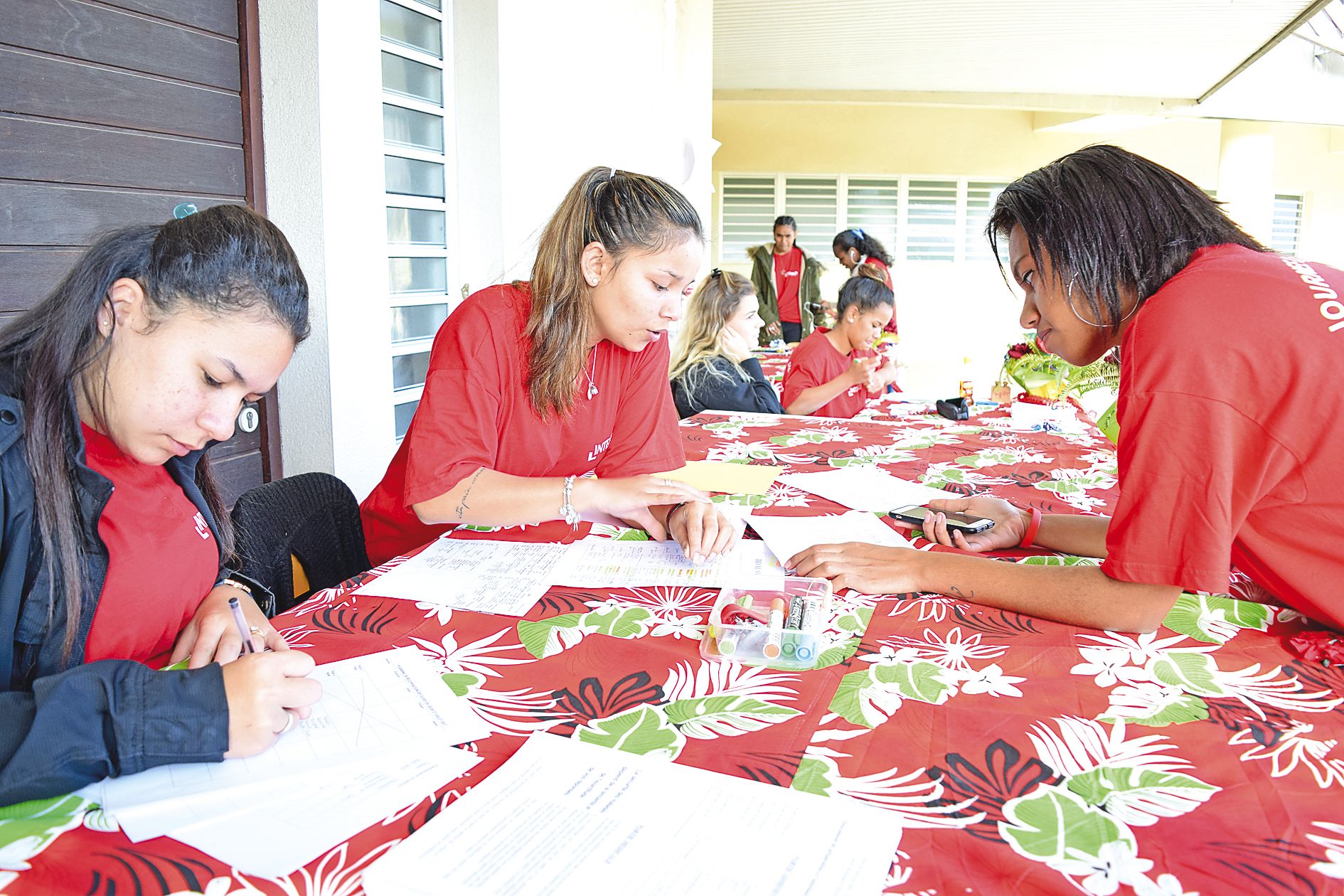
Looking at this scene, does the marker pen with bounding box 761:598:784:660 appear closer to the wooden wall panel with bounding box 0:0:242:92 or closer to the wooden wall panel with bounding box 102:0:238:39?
the wooden wall panel with bounding box 0:0:242:92

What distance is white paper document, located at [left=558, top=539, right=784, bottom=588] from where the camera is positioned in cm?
140

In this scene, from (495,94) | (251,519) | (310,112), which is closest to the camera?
(251,519)

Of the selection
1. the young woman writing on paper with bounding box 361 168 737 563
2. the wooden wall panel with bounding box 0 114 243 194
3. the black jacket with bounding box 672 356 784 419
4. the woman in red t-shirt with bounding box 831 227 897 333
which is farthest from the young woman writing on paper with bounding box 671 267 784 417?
the woman in red t-shirt with bounding box 831 227 897 333

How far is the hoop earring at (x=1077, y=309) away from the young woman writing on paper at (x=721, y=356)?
2.21m

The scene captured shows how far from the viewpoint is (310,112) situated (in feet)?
8.09

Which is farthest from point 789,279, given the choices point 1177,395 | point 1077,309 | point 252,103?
point 1177,395

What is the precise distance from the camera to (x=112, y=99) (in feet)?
6.97

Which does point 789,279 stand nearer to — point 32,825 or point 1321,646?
point 1321,646

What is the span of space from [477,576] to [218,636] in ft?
1.23

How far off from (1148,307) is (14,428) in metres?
1.28

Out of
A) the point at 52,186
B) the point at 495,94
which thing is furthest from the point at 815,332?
the point at 52,186

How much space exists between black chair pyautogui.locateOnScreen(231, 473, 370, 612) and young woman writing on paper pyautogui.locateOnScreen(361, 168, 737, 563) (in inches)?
2.8

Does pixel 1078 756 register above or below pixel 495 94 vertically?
below

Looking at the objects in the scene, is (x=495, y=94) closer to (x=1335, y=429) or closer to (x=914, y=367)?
(x=1335, y=429)
